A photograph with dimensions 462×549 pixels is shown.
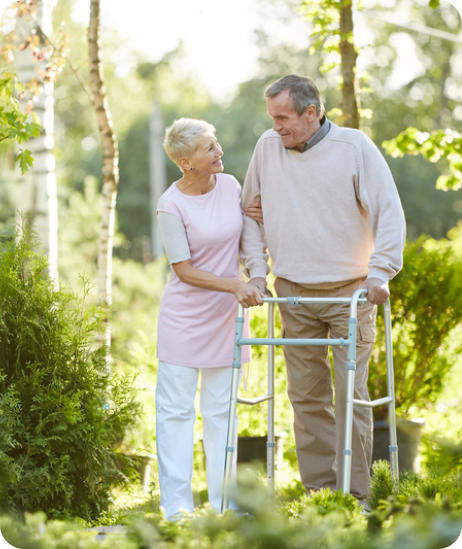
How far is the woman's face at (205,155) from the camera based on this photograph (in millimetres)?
3662

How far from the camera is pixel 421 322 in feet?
16.9

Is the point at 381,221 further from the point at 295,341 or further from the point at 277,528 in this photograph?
the point at 277,528

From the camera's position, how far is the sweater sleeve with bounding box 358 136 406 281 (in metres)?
3.48

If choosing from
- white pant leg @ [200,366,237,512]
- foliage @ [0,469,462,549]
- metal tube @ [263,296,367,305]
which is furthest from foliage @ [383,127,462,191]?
foliage @ [0,469,462,549]

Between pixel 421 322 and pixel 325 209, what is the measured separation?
5.81 ft


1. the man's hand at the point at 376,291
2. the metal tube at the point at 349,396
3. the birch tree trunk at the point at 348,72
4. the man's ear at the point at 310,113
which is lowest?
the metal tube at the point at 349,396

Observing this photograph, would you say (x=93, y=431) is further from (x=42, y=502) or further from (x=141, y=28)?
(x=141, y=28)

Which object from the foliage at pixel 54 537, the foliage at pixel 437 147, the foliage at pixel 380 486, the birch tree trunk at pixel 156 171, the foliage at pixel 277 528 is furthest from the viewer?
the birch tree trunk at pixel 156 171

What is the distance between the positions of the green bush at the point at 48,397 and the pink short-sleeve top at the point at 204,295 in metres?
0.39

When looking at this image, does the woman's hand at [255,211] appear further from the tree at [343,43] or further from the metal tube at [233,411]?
the tree at [343,43]

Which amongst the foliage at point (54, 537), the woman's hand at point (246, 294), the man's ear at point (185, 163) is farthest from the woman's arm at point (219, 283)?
the foliage at point (54, 537)

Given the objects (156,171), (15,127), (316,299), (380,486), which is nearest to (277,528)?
(380,486)

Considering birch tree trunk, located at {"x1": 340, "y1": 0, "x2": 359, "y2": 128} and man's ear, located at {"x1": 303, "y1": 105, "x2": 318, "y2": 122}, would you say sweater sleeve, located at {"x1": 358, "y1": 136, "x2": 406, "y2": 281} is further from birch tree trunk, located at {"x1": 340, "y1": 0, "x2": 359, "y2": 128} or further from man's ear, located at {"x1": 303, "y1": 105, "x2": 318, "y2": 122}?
birch tree trunk, located at {"x1": 340, "y1": 0, "x2": 359, "y2": 128}

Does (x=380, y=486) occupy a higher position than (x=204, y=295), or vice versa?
(x=204, y=295)
